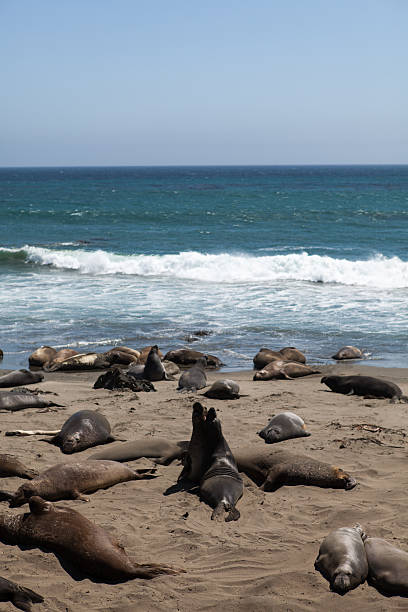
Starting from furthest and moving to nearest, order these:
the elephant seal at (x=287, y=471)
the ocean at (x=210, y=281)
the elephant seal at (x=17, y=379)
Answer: the ocean at (x=210, y=281)
the elephant seal at (x=17, y=379)
the elephant seal at (x=287, y=471)

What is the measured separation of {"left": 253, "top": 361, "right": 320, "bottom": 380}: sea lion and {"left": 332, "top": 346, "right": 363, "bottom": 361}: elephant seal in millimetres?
1021

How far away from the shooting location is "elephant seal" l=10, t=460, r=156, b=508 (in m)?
5.83

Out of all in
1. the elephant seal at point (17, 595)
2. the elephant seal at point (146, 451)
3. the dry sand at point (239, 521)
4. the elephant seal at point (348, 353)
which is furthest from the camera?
the elephant seal at point (348, 353)

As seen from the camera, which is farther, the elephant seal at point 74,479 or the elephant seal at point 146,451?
the elephant seal at point 146,451

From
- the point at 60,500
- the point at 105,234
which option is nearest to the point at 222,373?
the point at 60,500

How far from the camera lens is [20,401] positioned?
29.5 ft

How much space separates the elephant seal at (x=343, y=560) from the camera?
14.9 ft

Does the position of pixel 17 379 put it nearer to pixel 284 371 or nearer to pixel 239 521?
pixel 284 371

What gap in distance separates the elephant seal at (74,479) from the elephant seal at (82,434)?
0.86m

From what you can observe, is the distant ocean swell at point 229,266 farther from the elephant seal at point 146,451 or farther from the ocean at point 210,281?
the elephant seal at point 146,451

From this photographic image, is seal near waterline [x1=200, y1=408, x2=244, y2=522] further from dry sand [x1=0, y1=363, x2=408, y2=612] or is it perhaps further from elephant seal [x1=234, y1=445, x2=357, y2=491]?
elephant seal [x1=234, y1=445, x2=357, y2=491]

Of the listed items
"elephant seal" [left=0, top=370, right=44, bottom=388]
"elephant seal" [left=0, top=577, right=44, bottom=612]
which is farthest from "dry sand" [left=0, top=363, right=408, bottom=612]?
"elephant seal" [left=0, top=370, right=44, bottom=388]

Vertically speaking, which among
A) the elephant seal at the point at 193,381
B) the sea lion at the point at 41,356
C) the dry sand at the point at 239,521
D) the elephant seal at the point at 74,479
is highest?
the elephant seal at the point at 74,479

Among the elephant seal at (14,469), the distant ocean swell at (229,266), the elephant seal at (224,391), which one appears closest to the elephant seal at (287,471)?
the elephant seal at (14,469)
